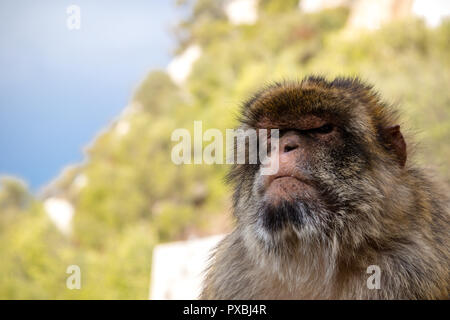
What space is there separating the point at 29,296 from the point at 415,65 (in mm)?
15411

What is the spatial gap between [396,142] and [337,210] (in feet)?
1.71

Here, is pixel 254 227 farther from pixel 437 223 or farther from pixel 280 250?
pixel 437 223

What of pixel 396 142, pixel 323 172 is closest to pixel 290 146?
pixel 323 172

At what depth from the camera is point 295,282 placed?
2428 millimetres

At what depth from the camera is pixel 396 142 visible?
248 cm

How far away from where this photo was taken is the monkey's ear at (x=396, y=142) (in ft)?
8.13

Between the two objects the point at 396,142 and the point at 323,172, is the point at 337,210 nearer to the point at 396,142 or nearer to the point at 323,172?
the point at 323,172

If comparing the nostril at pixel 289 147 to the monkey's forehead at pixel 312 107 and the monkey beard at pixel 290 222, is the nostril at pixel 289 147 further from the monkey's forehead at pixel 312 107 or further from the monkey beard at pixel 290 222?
the monkey beard at pixel 290 222

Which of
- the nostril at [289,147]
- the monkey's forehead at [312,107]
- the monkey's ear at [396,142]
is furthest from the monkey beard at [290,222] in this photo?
the monkey's ear at [396,142]

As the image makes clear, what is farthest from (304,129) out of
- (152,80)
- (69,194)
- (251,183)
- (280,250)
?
(152,80)

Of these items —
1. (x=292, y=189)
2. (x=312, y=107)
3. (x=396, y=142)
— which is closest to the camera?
(x=292, y=189)

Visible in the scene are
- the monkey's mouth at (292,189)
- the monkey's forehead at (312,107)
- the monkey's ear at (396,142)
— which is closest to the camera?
the monkey's mouth at (292,189)

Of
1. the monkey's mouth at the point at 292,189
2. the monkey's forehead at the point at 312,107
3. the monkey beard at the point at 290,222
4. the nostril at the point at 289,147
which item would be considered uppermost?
the monkey's forehead at the point at 312,107
